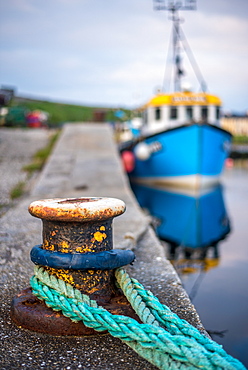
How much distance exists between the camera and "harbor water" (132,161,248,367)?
3262 mm

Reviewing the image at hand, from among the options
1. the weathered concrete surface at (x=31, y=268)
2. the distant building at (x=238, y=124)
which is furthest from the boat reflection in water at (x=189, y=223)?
the distant building at (x=238, y=124)

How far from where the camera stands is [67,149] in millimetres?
9422

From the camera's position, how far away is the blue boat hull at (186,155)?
38.8 ft

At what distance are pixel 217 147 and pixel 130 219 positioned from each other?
368 inches

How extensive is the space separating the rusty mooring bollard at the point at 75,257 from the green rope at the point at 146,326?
2.1 inches

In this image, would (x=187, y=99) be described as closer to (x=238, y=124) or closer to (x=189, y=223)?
(x=189, y=223)

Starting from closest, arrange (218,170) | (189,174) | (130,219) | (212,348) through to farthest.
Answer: (212,348), (130,219), (189,174), (218,170)

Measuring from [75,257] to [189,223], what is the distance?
5975 mm

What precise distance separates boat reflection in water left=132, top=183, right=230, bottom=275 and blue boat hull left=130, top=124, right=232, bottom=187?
49 cm

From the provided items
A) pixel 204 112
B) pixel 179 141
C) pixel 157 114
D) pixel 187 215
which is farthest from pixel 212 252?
pixel 157 114

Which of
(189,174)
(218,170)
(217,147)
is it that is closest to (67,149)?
(189,174)

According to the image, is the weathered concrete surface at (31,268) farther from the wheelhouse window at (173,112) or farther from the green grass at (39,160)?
the wheelhouse window at (173,112)

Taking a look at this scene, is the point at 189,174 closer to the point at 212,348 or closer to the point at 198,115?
the point at 198,115

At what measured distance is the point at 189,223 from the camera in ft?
25.1
